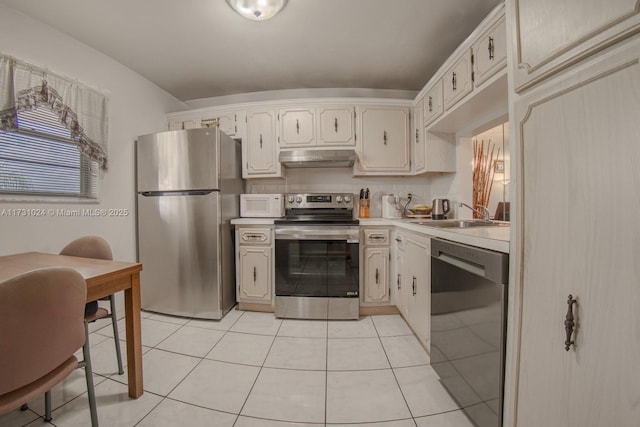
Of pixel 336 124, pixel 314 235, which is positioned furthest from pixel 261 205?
pixel 336 124

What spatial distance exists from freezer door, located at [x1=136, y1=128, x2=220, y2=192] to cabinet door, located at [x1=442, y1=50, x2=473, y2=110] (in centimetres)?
196

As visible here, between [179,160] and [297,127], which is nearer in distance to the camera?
[179,160]

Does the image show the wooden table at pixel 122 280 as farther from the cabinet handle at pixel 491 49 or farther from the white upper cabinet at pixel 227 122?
the cabinet handle at pixel 491 49

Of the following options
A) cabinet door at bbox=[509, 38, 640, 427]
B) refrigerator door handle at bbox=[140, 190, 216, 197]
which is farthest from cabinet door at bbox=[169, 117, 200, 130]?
cabinet door at bbox=[509, 38, 640, 427]

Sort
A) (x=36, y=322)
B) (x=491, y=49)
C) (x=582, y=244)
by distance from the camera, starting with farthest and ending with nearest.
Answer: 1. (x=491, y=49)
2. (x=36, y=322)
3. (x=582, y=244)

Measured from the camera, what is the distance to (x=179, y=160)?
2123 mm

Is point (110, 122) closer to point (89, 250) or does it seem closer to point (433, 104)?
point (89, 250)

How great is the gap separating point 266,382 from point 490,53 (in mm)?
2301

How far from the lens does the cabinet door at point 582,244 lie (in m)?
0.52

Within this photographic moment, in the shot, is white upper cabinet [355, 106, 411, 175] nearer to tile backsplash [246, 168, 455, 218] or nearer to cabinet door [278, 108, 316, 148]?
tile backsplash [246, 168, 455, 218]

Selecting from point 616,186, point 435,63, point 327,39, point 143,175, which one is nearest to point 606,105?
point 616,186

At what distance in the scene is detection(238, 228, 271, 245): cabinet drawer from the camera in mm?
2246

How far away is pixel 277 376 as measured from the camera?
4.58 ft

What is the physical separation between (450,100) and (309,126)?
131cm
